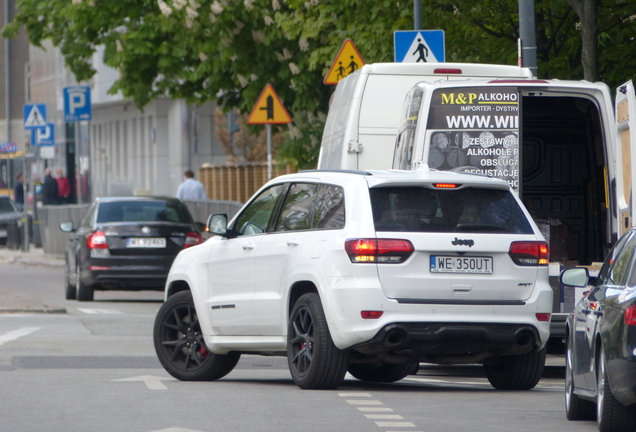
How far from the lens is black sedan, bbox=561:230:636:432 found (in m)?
7.83

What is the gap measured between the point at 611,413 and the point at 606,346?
363 millimetres

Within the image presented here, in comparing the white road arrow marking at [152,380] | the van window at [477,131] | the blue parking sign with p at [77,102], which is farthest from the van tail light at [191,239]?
the blue parking sign with p at [77,102]

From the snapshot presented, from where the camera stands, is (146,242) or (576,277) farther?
(146,242)

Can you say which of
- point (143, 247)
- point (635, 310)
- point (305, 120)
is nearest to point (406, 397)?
point (635, 310)

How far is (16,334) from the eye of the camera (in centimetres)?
1611

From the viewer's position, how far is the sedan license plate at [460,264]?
10.2m

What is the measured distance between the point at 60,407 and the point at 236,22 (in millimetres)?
17748

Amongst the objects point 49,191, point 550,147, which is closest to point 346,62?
point 550,147

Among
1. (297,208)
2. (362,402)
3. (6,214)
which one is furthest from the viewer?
(6,214)

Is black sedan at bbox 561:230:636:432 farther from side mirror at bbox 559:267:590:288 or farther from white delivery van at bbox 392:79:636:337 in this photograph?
white delivery van at bbox 392:79:636:337

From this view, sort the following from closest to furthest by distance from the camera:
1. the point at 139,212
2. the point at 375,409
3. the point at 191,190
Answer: the point at 375,409 < the point at 139,212 < the point at 191,190

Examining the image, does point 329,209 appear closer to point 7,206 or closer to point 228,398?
point 228,398

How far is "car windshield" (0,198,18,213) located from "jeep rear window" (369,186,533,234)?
36095 millimetres

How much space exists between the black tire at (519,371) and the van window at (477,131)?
1917mm
